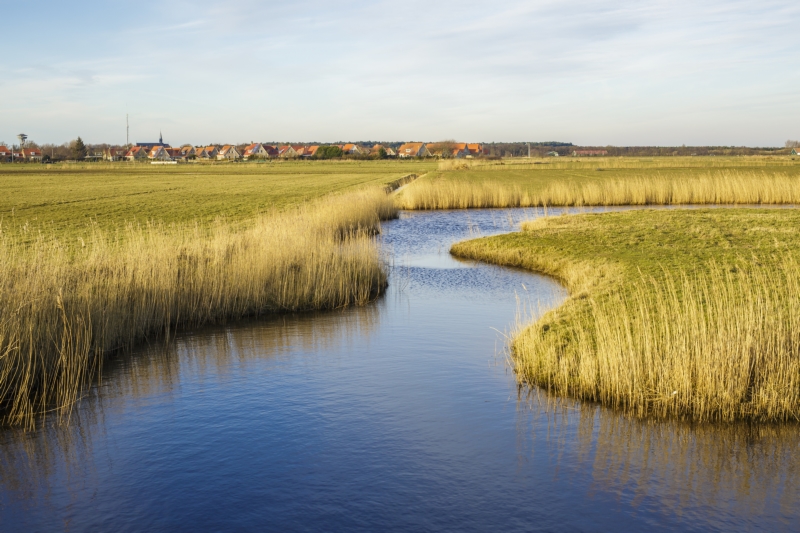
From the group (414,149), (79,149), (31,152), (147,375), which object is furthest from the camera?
(414,149)

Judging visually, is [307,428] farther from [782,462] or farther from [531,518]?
[782,462]

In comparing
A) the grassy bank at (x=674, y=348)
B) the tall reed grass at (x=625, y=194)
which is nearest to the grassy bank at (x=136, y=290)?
the grassy bank at (x=674, y=348)

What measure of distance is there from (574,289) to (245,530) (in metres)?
11.0

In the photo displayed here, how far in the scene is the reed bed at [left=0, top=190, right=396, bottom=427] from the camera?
368 inches

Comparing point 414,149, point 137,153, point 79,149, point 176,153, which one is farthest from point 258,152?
point 79,149

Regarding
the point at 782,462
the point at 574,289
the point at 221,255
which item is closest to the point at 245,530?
the point at 782,462

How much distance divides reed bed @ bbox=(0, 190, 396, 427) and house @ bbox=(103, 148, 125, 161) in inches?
6368

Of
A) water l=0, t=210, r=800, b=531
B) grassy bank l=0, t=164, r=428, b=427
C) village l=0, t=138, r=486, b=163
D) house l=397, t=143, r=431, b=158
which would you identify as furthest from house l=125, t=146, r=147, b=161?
water l=0, t=210, r=800, b=531

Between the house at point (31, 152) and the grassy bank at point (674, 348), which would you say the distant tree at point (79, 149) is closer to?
the house at point (31, 152)

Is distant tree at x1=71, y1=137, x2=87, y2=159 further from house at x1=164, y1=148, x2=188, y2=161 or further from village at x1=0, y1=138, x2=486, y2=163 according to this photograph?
house at x1=164, y1=148, x2=188, y2=161

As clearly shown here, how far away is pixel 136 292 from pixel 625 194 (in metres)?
32.6

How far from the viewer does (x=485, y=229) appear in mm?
29281

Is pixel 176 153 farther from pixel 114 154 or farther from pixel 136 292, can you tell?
pixel 136 292

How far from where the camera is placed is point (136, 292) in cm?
1259
